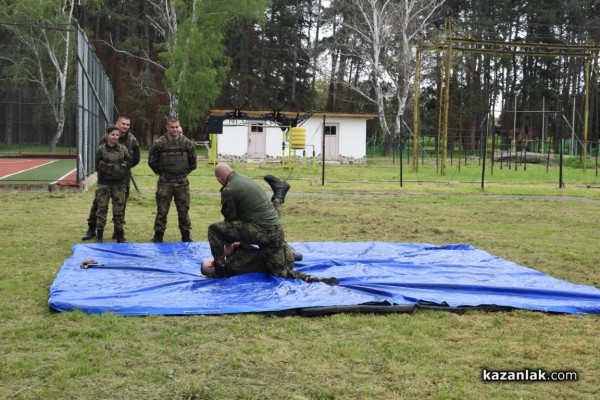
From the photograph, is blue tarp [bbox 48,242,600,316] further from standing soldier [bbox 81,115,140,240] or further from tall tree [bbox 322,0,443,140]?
tall tree [bbox 322,0,443,140]

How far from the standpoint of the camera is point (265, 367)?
473cm

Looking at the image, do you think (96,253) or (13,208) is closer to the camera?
(96,253)

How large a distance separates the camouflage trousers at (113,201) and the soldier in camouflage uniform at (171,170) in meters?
0.50

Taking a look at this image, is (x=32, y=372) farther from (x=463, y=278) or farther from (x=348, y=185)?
(x=348, y=185)

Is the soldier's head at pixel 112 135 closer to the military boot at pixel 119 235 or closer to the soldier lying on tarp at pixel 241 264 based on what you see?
the military boot at pixel 119 235

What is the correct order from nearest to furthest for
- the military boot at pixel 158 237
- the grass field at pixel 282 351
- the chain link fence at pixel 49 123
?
the grass field at pixel 282 351
the military boot at pixel 158 237
the chain link fence at pixel 49 123

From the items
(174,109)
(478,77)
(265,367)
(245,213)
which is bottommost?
(265,367)

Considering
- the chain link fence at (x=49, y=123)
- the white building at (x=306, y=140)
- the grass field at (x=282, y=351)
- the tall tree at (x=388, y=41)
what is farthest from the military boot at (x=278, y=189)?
the tall tree at (x=388, y=41)

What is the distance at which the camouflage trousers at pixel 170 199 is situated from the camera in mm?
9820

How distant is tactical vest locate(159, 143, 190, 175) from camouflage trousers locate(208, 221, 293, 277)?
8.88 feet

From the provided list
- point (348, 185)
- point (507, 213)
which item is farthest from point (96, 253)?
point (348, 185)

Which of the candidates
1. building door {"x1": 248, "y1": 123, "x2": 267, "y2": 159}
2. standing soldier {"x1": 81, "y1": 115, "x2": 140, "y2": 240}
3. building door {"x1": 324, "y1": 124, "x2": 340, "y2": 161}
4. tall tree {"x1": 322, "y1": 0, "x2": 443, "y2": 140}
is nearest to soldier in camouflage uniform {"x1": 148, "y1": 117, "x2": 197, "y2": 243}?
standing soldier {"x1": 81, "y1": 115, "x2": 140, "y2": 240}

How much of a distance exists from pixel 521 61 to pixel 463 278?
54.7 metres

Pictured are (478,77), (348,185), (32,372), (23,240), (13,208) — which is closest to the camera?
(32,372)
